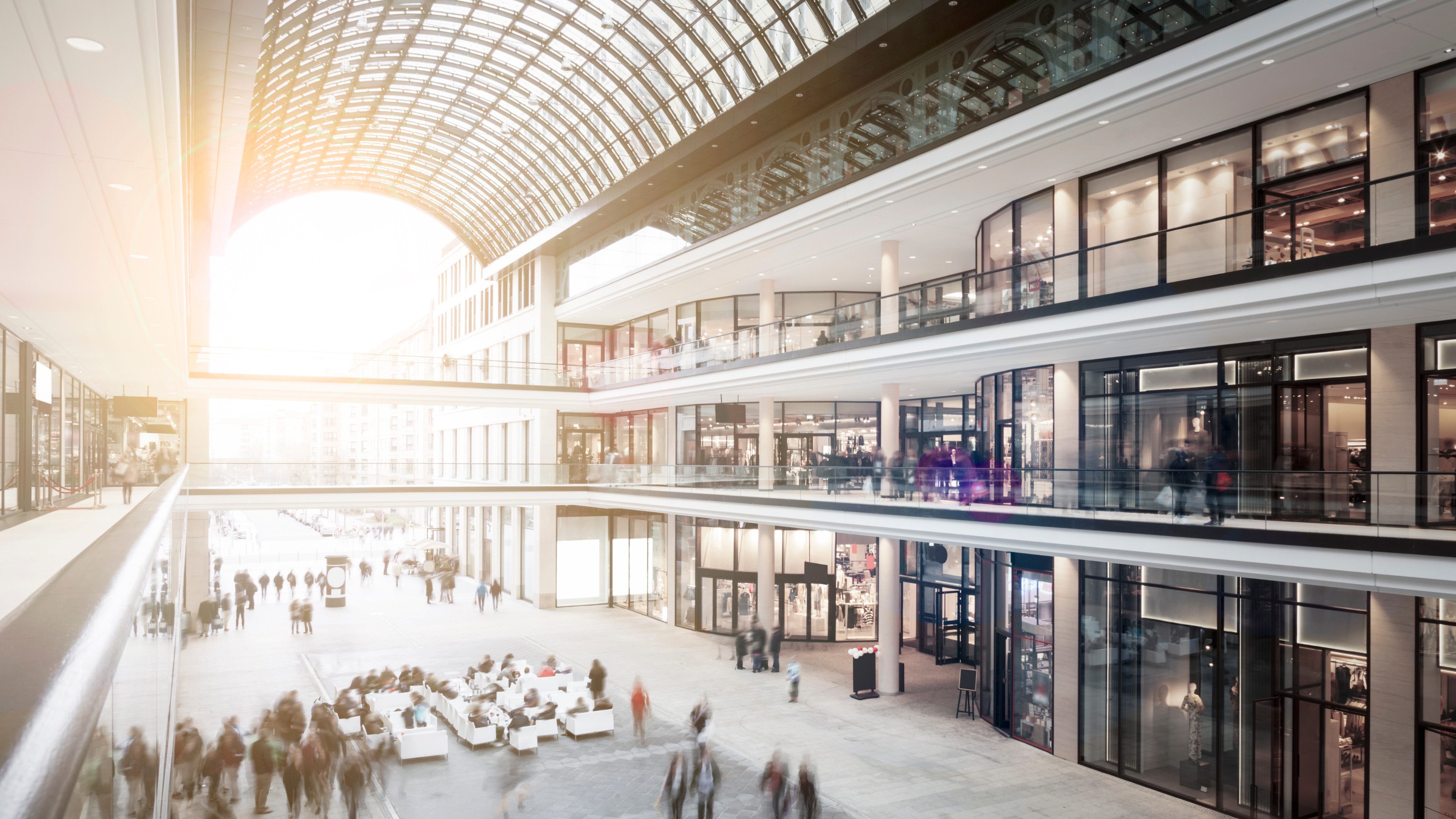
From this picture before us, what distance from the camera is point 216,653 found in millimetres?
24453

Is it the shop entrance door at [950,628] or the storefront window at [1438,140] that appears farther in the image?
the shop entrance door at [950,628]

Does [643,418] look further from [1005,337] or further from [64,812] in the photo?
[64,812]

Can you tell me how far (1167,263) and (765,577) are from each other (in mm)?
14417

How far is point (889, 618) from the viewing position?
20.6 m

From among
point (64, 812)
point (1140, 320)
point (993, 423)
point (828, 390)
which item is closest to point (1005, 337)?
point (1140, 320)

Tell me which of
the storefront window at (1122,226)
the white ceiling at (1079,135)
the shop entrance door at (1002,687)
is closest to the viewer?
the white ceiling at (1079,135)

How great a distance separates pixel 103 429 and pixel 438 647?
11528 millimetres

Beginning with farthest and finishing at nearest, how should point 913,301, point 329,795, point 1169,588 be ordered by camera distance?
1. point 913,301
2. point 1169,588
3. point 329,795

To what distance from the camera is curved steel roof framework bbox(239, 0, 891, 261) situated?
902 inches

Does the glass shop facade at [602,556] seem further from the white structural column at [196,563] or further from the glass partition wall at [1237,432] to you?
the glass partition wall at [1237,432]

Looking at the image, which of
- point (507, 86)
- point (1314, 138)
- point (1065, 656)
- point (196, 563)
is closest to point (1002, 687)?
point (1065, 656)

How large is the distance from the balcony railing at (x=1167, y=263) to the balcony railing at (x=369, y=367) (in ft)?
49.3

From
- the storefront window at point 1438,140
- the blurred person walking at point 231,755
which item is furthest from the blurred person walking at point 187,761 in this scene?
the storefront window at point 1438,140

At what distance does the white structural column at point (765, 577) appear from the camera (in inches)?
967
